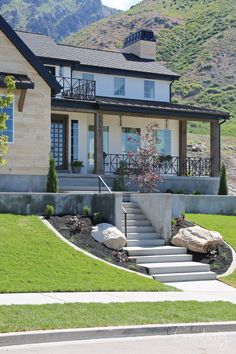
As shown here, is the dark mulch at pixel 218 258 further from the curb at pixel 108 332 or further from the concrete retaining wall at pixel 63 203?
the curb at pixel 108 332

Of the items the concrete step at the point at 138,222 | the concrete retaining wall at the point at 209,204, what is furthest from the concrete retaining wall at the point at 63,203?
the concrete retaining wall at the point at 209,204

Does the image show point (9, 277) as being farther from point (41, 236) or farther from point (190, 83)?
point (190, 83)

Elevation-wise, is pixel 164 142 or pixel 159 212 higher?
pixel 164 142

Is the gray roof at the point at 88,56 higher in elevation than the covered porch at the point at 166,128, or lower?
higher

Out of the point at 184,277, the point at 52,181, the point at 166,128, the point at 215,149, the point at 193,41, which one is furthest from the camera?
the point at 193,41

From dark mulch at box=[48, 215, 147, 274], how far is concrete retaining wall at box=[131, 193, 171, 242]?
201 cm

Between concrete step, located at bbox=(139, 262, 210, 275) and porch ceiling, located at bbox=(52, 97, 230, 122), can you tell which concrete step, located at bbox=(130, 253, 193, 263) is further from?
porch ceiling, located at bbox=(52, 97, 230, 122)

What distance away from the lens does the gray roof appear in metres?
29.5

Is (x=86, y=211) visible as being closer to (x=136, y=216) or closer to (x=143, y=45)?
(x=136, y=216)

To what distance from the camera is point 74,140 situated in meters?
28.5

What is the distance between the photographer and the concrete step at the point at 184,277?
51.6 ft

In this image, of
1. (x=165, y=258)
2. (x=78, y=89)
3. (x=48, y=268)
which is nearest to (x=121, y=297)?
(x=48, y=268)

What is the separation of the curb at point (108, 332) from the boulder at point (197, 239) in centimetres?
733

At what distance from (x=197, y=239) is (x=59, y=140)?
12.0m
